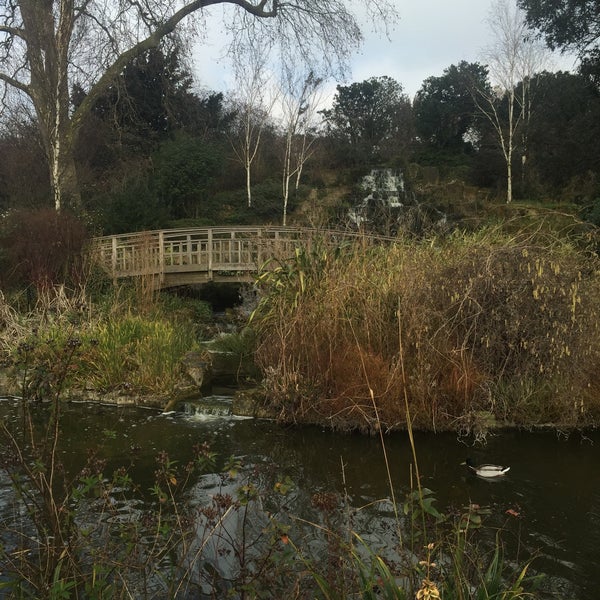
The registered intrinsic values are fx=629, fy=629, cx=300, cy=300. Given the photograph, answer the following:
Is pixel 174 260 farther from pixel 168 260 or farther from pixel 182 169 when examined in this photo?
pixel 182 169

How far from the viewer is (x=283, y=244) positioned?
9398mm

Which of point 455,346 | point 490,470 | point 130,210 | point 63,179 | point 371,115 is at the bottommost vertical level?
point 490,470

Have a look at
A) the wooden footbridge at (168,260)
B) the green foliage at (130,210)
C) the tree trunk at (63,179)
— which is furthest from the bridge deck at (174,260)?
the green foliage at (130,210)

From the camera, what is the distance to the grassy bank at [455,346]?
265 inches

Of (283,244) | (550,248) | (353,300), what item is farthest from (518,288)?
(283,244)

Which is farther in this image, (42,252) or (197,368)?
(42,252)

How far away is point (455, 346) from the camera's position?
6.92 m

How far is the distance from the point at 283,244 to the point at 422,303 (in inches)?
121

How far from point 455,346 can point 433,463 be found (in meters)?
1.46

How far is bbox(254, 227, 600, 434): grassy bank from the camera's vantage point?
6.73 metres

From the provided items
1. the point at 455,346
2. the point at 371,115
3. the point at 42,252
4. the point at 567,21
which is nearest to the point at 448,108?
the point at 371,115

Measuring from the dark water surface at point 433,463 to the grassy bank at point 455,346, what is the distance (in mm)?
264

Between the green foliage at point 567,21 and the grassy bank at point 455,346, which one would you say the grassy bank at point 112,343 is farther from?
the green foliage at point 567,21

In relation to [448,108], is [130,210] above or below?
below
